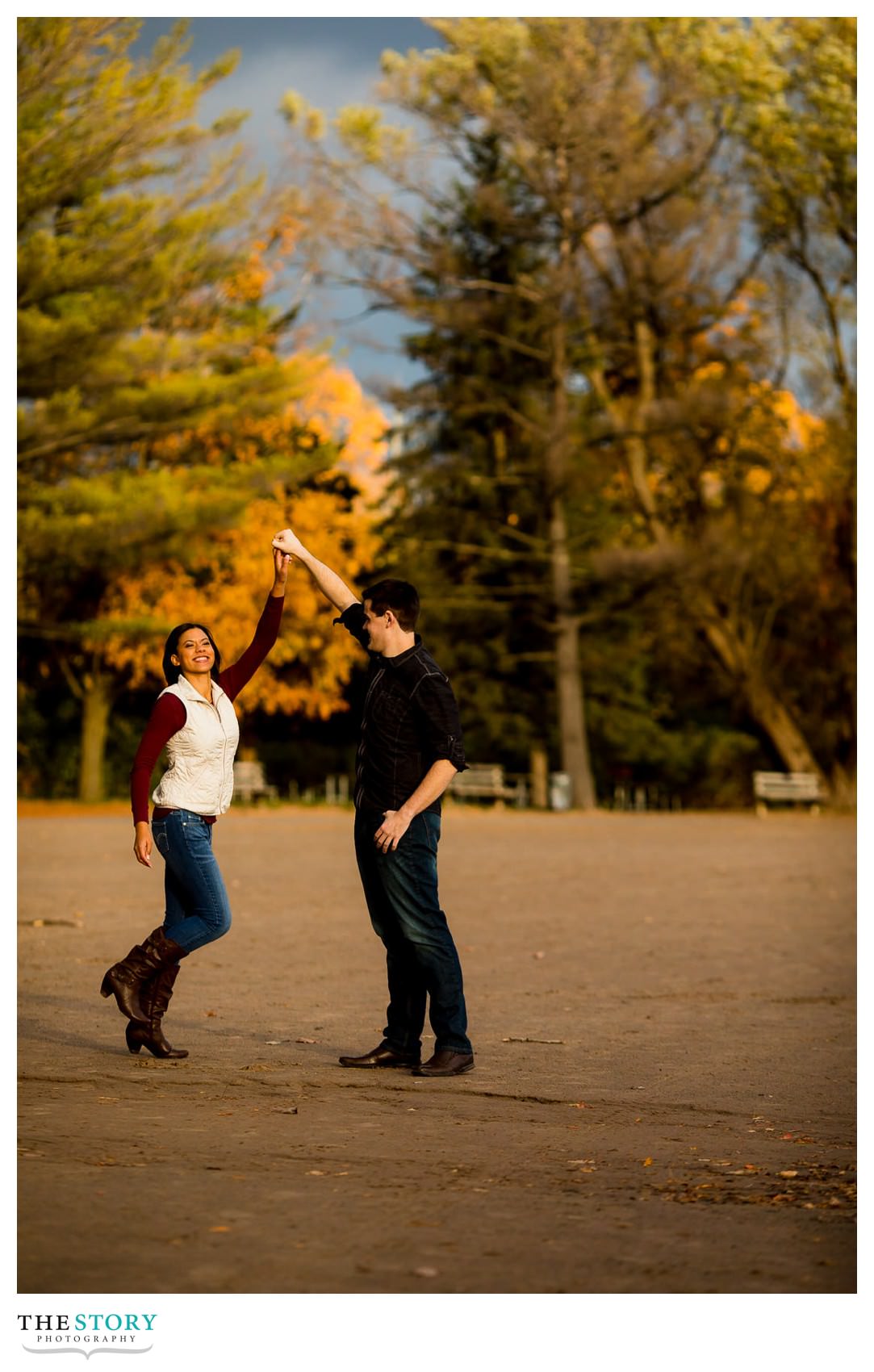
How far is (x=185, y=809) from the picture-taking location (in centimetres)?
758

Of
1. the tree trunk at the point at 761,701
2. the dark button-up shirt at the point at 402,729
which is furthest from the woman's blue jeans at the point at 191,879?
the tree trunk at the point at 761,701

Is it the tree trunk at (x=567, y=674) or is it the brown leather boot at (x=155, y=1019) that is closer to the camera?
the brown leather boot at (x=155, y=1019)

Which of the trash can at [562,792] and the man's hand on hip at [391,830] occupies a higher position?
the man's hand on hip at [391,830]

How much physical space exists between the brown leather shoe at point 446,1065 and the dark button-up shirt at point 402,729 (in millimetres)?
1003

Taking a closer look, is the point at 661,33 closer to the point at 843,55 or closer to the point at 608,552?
the point at 843,55

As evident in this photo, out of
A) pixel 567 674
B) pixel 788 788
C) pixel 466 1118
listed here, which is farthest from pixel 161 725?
pixel 567 674

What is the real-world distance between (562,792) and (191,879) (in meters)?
31.3

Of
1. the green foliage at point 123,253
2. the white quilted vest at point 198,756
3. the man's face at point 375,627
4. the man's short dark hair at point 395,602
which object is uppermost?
the green foliage at point 123,253

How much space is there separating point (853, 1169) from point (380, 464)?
36.8 m

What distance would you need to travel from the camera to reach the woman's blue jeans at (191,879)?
24.9 ft

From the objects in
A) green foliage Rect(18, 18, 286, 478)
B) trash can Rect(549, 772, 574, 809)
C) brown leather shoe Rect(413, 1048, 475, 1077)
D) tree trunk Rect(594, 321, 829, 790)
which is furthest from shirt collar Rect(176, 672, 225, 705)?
tree trunk Rect(594, 321, 829, 790)

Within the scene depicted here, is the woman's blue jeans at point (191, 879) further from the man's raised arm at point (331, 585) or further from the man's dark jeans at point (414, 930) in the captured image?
the man's raised arm at point (331, 585)

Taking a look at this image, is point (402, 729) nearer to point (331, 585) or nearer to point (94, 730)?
point (331, 585)

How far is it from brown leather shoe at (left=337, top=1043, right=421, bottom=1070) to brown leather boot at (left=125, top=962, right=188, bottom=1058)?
2.41ft
